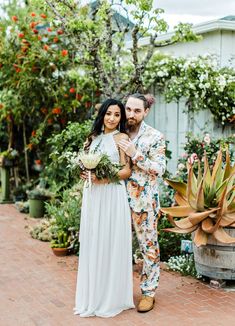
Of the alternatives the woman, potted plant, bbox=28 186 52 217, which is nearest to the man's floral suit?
Answer: the woman

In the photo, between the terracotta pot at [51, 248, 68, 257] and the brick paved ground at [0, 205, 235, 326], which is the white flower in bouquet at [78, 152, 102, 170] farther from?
the terracotta pot at [51, 248, 68, 257]

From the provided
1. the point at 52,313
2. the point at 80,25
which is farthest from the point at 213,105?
the point at 52,313

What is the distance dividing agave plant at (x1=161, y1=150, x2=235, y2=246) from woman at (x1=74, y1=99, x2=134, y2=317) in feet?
3.34

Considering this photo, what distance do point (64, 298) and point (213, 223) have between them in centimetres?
177

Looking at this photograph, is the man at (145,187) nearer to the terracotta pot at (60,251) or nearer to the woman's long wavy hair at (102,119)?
the woman's long wavy hair at (102,119)

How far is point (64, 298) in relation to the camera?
205 inches

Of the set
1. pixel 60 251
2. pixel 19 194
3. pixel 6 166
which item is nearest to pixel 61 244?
pixel 60 251

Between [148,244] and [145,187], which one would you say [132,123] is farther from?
[148,244]

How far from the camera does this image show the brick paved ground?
15.1ft

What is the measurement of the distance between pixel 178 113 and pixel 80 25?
220 cm

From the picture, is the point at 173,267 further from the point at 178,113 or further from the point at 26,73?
the point at 26,73

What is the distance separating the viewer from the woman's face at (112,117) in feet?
15.1

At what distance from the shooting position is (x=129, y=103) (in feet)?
15.4

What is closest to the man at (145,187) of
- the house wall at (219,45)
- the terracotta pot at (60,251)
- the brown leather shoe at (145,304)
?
the brown leather shoe at (145,304)
